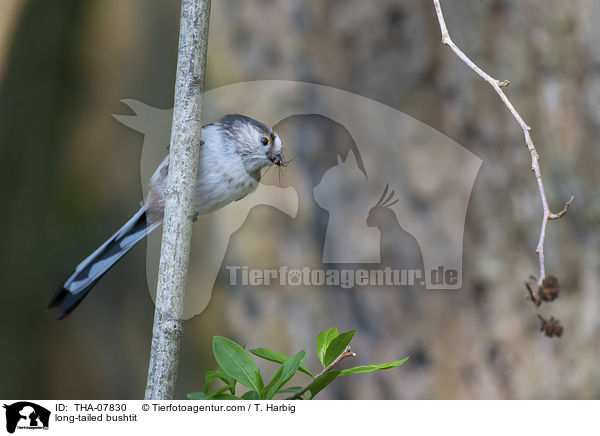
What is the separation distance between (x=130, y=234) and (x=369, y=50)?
0.74 meters

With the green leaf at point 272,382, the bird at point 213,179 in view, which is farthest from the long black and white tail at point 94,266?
the green leaf at point 272,382

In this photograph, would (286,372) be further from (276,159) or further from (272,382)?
(276,159)

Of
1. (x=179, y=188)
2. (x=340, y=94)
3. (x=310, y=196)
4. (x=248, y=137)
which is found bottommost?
(x=179, y=188)

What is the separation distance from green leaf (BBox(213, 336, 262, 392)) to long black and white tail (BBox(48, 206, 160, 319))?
7.3 inches

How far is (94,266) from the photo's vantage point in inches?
22.2

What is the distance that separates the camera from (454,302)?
1174mm

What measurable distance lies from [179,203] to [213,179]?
144 millimetres

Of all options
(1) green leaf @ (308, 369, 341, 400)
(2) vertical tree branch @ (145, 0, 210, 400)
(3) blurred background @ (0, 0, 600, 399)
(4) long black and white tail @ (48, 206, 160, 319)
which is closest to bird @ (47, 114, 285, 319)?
(4) long black and white tail @ (48, 206, 160, 319)

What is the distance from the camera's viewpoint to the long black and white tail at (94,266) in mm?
533

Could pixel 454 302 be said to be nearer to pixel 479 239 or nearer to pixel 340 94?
pixel 479 239
